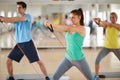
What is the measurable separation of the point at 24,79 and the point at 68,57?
171cm

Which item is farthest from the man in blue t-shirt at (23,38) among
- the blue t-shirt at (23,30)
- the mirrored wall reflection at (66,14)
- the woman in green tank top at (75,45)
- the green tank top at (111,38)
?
the mirrored wall reflection at (66,14)

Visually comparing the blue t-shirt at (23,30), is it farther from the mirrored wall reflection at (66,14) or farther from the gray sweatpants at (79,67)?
the mirrored wall reflection at (66,14)

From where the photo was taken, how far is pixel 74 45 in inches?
133

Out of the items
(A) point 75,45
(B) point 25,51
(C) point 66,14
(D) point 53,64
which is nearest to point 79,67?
(A) point 75,45

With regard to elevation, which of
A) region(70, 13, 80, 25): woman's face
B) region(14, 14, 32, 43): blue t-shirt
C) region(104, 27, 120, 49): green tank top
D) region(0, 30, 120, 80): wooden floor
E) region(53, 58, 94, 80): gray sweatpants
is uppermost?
region(70, 13, 80, 25): woman's face

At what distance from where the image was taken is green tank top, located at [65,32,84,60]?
332 centimetres

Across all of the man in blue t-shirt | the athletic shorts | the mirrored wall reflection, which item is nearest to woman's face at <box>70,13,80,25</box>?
the man in blue t-shirt

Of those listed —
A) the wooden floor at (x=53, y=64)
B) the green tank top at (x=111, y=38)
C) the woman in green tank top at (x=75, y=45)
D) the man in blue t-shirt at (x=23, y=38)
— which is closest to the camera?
the woman in green tank top at (x=75, y=45)

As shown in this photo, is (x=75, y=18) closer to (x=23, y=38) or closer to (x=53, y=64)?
(x=23, y=38)

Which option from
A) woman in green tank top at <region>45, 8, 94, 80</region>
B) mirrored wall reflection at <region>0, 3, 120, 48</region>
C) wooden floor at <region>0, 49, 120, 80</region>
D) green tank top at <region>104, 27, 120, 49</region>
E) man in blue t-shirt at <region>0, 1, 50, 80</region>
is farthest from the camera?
mirrored wall reflection at <region>0, 3, 120, 48</region>

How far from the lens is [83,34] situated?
3.38 m

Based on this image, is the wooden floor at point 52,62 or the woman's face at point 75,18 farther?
the wooden floor at point 52,62

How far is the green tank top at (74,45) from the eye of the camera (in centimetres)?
332

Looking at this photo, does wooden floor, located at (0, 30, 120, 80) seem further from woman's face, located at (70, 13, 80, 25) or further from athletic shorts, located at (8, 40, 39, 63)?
woman's face, located at (70, 13, 80, 25)
